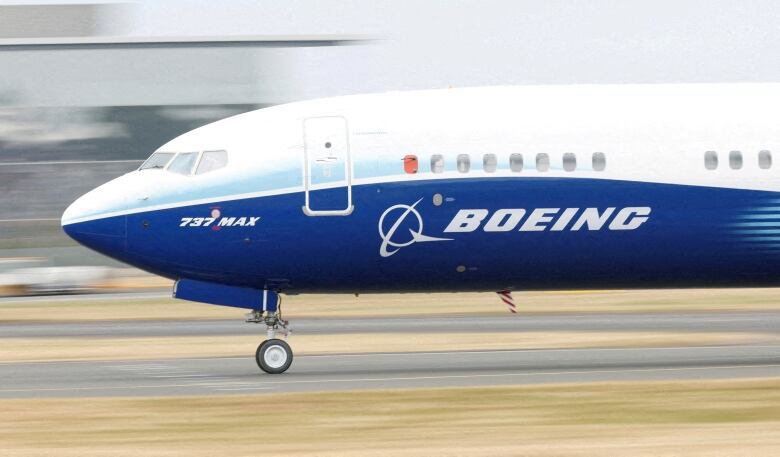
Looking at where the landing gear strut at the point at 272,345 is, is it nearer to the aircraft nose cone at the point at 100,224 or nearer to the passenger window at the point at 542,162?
the aircraft nose cone at the point at 100,224

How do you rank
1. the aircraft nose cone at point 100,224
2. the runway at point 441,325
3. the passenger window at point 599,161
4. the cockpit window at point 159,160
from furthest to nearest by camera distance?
the runway at point 441,325 < the cockpit window at point 159,160 < the passenger window at point 599,161 < the aircraft nose cone at point 100,224

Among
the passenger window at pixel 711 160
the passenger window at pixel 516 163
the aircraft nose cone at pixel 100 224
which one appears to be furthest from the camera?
the passenger window at pixel 711 160

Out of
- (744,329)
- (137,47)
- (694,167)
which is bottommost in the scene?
(744,329)

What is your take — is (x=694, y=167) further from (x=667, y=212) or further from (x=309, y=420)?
(x=309, y=420)

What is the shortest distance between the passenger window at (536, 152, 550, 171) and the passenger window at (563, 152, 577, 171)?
0.24m

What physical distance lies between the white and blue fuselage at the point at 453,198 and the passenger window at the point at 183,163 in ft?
0.11

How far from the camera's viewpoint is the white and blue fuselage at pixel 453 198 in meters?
21.5

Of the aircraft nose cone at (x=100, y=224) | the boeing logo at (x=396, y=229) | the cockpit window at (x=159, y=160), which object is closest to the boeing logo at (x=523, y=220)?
the boeing logo at (x=396, y=229)

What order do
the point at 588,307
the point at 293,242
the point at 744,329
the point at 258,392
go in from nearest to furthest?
the point at 258,392 → the point at 293,242 → the point at 744,329 → the point at 588,307

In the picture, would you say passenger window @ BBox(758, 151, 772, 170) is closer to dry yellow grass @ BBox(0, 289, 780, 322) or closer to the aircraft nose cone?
the aircraft nose cone

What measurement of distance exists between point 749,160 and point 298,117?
656cm

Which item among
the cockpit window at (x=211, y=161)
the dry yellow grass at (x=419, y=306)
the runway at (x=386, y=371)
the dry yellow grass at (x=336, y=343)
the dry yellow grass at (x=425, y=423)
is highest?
the cockpit window at (x=211, y=161)

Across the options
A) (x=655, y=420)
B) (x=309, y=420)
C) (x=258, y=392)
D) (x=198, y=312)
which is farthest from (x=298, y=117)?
(x=198, y=312)

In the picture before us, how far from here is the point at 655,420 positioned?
1641 centimetres
